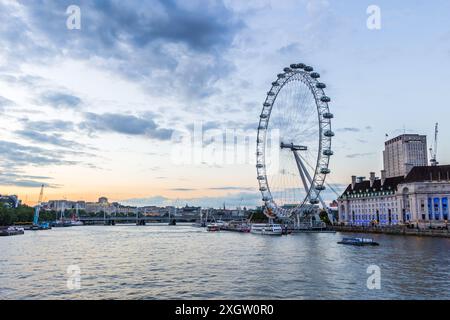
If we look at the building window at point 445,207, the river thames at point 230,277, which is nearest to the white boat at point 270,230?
the building window at point 445,207

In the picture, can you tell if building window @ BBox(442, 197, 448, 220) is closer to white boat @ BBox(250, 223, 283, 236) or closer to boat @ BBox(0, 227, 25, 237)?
white boat @ BBox(250, 223, 283, 236)

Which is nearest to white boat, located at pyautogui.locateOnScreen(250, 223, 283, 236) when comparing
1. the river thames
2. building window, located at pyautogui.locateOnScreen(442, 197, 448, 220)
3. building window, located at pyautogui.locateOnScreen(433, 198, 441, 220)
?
building window, located at pyautogui.locateOnScreen(433, 198, 441, 220)

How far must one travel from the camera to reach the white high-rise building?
522 ft

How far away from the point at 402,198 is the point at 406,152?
86.8 metres

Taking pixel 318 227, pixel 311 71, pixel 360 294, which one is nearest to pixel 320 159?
pixel 311 71

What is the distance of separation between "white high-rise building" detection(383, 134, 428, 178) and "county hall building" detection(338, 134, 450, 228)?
58326mm

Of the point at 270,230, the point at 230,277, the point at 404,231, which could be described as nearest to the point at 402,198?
the point at 404,231

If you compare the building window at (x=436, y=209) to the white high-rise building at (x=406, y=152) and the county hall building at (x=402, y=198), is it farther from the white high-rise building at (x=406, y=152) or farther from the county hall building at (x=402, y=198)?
the white high-rise building at (x=406, y=152)

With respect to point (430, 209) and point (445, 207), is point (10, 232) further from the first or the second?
point (445, 207)

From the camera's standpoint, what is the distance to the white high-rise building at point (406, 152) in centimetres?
15912

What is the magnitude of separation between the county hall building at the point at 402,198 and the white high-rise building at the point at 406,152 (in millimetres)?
58326

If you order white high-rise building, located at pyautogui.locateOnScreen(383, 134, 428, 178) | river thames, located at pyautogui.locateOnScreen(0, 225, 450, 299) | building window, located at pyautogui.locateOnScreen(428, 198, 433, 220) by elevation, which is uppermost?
white high-rise building, located at pyautogui.locateOnScreen(383, 134, 428, 178)
